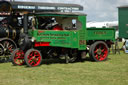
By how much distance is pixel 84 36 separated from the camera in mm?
9625

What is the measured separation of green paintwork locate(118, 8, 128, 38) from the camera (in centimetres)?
1859

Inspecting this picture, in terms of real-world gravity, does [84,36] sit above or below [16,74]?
above

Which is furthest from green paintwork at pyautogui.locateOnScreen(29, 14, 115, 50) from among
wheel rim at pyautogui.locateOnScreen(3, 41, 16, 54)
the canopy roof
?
the canopy roof

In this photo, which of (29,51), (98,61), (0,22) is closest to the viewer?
(29,51)

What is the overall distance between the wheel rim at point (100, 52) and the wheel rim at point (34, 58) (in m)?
2.40

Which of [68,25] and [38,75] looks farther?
[68,25]

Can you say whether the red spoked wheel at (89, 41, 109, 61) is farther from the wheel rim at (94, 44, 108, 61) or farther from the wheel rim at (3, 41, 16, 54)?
the wheel rim at (3, 41, 16, 54)

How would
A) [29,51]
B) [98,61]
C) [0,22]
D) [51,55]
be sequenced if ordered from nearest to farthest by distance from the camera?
1. [29,51]
2. [51,55]
3. [98,61]
4. [0,22]

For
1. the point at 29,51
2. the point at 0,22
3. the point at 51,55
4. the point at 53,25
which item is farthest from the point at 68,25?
the point at 0,22

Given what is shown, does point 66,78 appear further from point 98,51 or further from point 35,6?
point 35,6

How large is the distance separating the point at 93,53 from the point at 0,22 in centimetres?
405

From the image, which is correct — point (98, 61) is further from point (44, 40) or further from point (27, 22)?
point (27, 22)

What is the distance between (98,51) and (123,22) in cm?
933

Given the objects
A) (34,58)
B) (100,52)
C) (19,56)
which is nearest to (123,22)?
(100,52)
